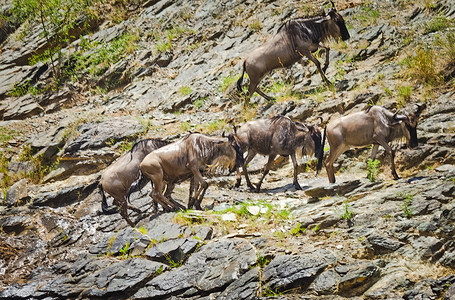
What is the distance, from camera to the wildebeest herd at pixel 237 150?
975 cm

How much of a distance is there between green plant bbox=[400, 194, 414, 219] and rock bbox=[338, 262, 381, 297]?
4.46 feet

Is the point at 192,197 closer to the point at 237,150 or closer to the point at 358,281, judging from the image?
the point at 237,150

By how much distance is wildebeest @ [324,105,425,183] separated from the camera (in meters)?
9.60

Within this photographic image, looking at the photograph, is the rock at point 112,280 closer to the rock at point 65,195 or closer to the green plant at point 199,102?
the rock at point 65,195

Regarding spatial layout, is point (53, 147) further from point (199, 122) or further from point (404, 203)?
point (404, 203)

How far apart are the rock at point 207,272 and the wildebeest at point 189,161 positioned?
7.76 feet

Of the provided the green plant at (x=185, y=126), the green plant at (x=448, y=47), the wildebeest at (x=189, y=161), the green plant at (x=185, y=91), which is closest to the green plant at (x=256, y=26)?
the green plant at (x=185, y=91)

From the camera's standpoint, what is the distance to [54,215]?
11883 millimetres

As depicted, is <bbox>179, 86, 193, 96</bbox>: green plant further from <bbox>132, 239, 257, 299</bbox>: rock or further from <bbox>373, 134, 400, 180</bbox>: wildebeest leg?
<bbox>132, 239, 257, 299</bbox>: rock

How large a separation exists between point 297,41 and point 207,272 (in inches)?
348

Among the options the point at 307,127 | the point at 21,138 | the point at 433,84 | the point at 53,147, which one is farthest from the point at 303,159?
the point at 21,138

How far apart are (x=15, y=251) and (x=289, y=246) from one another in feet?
21.2

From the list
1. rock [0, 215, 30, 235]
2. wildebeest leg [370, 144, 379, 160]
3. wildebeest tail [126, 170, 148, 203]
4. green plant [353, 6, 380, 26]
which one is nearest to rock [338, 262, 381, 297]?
wildebeest leg [370, 144, 379, 160]

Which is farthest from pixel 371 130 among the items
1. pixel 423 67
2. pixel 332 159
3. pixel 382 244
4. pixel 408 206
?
pixel 382 244
